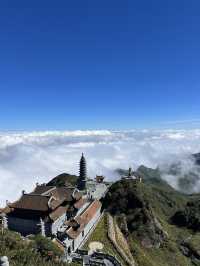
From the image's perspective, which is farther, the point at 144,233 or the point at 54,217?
the point at 144,233

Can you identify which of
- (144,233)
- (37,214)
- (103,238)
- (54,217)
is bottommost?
(144,233)

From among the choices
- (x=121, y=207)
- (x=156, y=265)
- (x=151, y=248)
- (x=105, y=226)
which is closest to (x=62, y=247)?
(x=105, y=226)

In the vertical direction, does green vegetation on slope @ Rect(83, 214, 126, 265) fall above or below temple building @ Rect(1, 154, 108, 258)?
below

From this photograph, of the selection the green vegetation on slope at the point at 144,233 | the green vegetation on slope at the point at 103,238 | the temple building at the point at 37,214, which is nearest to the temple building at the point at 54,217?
the temple building at the point at 37,214

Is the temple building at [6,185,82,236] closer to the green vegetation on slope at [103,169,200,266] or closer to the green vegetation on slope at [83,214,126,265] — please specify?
the green vegetation on slope at [83,214,126,265]

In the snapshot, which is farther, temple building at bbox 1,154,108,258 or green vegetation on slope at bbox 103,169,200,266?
green vegetation on slope at bbox 103,169,200,266

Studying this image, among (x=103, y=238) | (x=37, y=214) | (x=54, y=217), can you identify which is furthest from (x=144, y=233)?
(x=37, y=214)

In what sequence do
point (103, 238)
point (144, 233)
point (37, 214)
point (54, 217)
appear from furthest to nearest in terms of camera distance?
1. point (144, 233)
2. point (103, 238)
3. point (37, 214)
4. point (54, 217)

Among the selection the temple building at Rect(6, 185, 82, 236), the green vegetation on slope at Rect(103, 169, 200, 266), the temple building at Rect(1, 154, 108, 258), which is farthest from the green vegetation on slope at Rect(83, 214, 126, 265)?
the green vegetation on slope at Rect(103, 169, 200, 266)

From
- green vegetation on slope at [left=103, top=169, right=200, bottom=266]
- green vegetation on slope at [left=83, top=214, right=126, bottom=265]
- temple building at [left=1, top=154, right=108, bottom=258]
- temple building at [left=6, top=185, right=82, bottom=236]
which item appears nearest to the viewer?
temple building at [left=1, top=154, right=108, bottom=258]

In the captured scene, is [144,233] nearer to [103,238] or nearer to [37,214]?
[103,238]

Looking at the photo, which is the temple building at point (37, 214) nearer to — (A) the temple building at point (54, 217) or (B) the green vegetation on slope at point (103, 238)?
(A) the temple building at point (54, 217)
